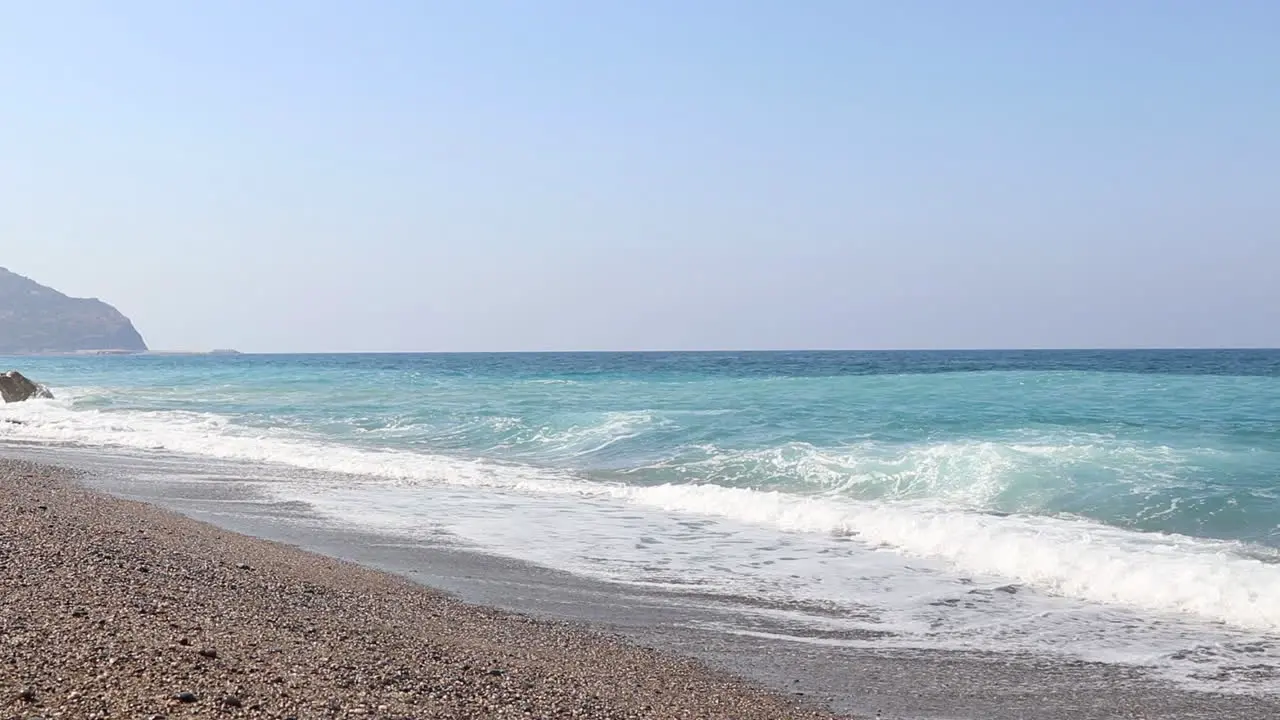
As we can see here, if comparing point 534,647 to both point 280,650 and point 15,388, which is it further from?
point 15,388

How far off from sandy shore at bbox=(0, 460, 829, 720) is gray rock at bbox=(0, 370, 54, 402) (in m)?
27.0

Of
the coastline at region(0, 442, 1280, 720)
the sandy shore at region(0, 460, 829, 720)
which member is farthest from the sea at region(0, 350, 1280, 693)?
the sandy shore at region(0, 460, 829, 720)

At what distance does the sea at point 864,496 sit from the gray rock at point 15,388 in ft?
8.32

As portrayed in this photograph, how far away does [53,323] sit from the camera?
184 m

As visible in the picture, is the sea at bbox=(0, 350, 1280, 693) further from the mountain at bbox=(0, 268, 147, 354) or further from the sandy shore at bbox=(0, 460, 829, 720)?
the mountain at bbox=(0, 268, 147, 354)

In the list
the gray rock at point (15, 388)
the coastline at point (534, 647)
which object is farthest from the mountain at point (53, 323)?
the coastline at point (534, 647)

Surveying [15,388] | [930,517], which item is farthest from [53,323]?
[930,517]

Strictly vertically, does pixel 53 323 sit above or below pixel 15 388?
above

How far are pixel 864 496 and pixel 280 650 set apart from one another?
970cm

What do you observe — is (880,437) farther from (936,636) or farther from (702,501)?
(936,636)

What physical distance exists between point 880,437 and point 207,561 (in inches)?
543

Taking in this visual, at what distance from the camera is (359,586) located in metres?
7.03

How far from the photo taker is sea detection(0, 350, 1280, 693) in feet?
23.4

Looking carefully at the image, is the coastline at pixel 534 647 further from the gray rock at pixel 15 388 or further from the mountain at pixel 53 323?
the mountain at pixel 53 323
